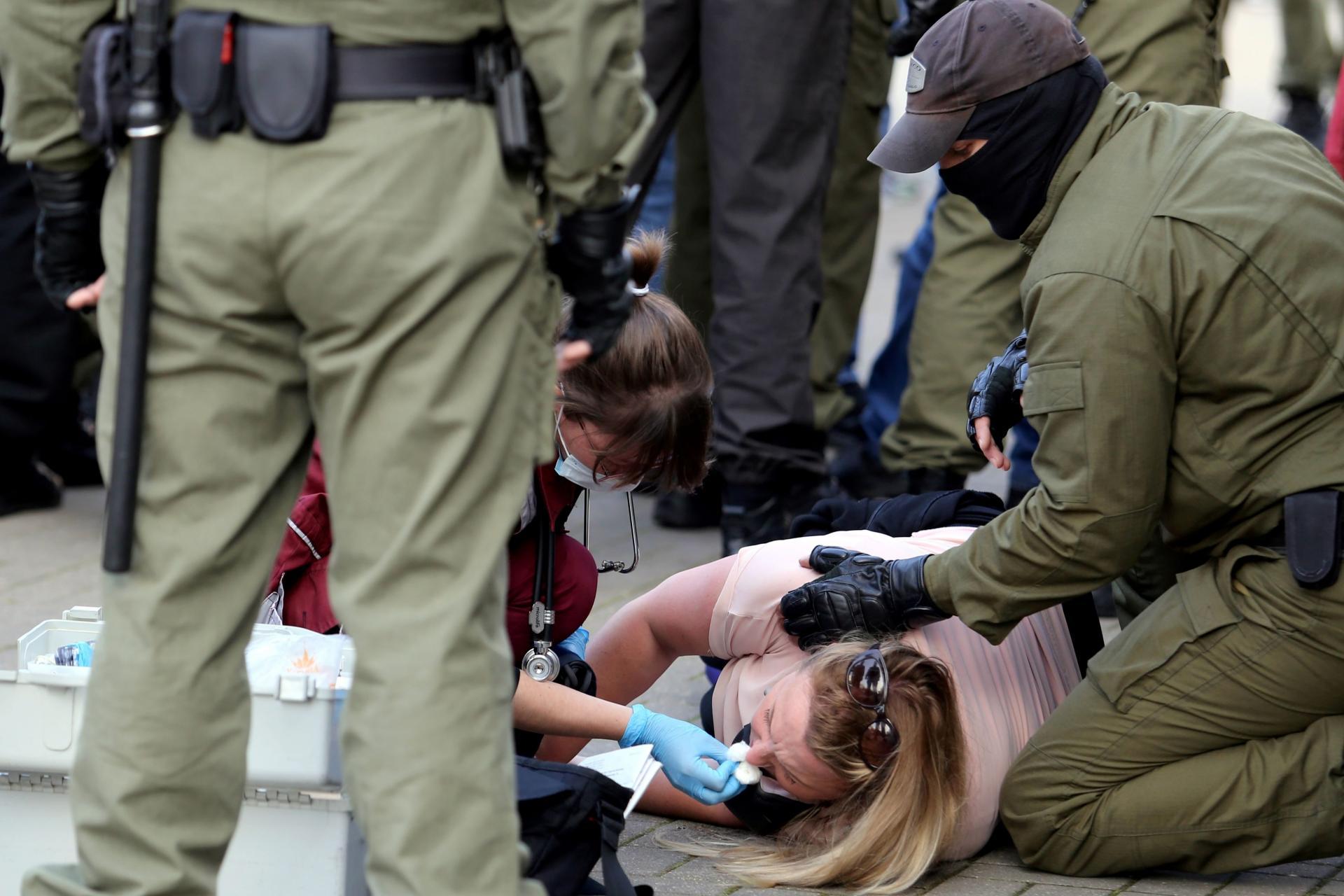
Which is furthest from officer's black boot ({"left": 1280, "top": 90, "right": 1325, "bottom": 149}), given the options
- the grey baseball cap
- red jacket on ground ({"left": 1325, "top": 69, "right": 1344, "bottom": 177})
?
the grey baseball cap

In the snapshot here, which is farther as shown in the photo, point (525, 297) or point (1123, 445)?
point (1123, 445)

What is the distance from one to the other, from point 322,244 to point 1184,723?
1.61m

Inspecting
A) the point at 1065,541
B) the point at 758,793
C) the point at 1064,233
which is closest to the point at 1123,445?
Answer: the point at 1065,541

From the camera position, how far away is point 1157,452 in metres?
2.60

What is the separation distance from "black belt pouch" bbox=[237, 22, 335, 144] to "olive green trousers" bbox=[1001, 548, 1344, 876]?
1.60m

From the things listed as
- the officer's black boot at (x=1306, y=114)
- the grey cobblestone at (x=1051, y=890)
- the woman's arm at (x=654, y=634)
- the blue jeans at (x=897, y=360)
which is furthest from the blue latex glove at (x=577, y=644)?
the officer's black boot at (x=1306, y=114)

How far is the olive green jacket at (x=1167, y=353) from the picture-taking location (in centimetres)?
255

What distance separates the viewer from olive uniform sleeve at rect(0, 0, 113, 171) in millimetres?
1889

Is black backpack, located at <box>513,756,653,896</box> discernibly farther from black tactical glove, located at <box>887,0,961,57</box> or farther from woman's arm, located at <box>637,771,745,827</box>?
black tactical glove, located at <box>887,0,961,57</box>

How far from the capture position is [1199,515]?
2.73 m

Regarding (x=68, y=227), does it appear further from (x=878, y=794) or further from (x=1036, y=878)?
(x=1036, y=878)

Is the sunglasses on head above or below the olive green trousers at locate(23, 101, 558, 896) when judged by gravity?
below

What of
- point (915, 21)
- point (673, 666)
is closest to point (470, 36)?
point (673, 666)

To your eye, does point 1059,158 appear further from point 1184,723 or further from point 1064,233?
point 1184,723
